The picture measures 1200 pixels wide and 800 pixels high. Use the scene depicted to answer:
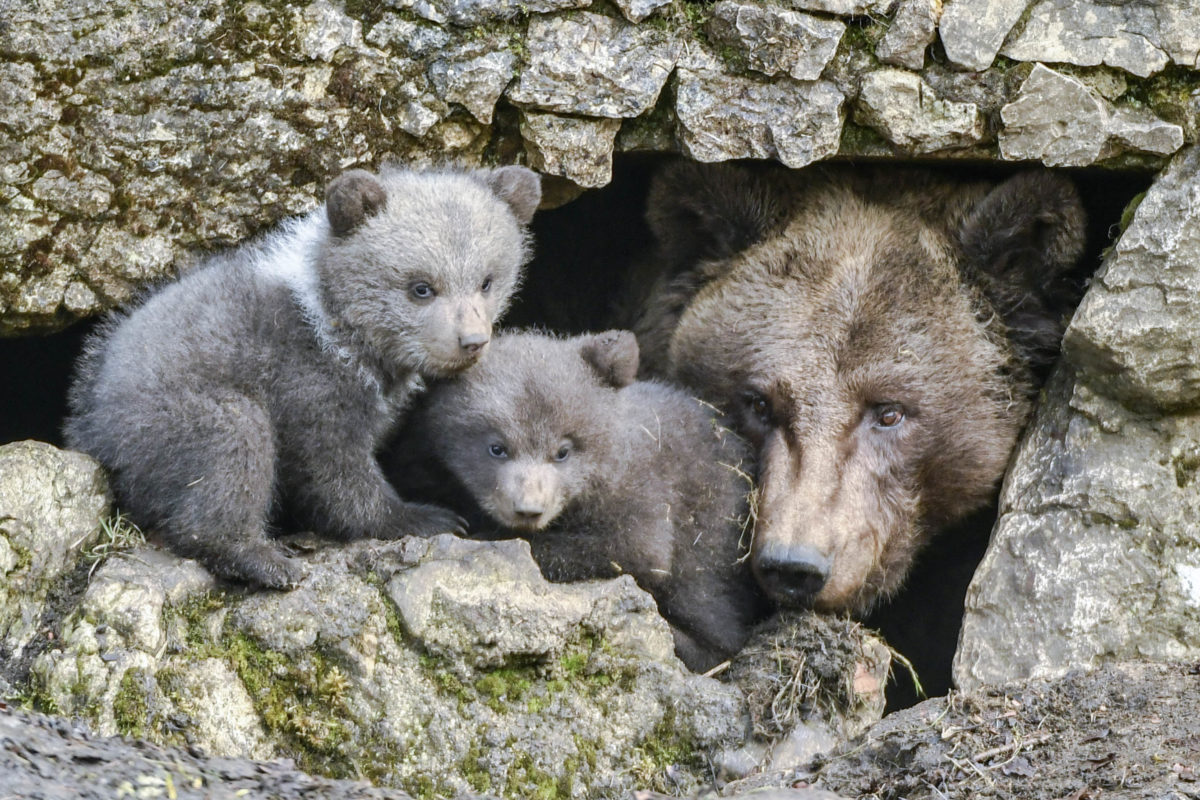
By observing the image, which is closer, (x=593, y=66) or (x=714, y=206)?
(x=593, y=66)

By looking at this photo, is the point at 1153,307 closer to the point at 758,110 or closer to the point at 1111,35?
the point at 1111,35

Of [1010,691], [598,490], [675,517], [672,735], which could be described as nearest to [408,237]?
[598,490]

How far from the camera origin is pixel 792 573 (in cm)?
551

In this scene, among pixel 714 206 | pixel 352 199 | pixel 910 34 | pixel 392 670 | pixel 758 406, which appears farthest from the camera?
pixel 714 206

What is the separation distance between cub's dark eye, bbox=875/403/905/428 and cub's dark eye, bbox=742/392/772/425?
0.50 m

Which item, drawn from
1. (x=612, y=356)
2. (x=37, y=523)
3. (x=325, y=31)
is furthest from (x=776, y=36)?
(x=37, y=523)

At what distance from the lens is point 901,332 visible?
595 centimetres

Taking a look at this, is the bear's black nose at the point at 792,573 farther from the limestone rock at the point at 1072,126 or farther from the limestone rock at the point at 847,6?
the limestone rock at the point at 847,6

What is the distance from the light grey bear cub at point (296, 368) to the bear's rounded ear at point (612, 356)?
1.64 ft

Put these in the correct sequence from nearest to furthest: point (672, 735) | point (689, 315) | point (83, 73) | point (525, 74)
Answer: point (672, 735) → point (83, 73) → point (525, 74) → point (689, 315)

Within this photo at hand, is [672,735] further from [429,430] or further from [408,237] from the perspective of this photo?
[408,237]

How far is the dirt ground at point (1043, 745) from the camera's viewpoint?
4.15 m

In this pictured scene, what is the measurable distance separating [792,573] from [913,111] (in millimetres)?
2075

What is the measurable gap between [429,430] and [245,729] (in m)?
1.53
